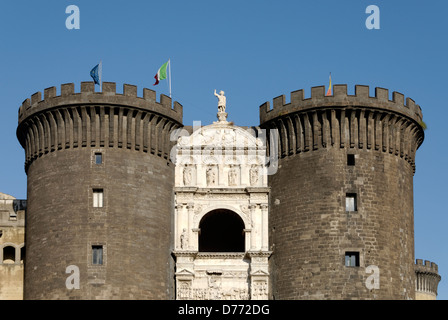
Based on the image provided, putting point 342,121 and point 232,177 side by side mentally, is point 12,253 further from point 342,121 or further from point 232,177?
point 342,121

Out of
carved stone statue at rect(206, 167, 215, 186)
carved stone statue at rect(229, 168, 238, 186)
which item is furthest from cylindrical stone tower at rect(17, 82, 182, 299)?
carved stone statue at rect(229, 168, 238, 186)

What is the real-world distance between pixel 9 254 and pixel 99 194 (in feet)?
22.1

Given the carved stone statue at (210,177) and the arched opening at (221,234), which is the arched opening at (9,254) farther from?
the carved stone statue at (210,177)

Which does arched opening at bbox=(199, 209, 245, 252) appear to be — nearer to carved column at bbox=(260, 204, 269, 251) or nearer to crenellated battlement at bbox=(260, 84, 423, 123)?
carved column at bbox=(260, 204, 269, 251)

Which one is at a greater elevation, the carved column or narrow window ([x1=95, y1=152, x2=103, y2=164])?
narrow window ([x1=95, y1=152, x2=103, y2=164])

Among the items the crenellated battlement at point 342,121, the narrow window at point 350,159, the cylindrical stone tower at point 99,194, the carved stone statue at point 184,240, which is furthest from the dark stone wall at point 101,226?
the narrow window at point 350,159

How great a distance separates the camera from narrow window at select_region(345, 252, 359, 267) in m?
70.8

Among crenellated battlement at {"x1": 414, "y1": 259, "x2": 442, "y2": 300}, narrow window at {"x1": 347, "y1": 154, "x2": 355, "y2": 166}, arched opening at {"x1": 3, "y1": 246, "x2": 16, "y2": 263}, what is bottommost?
crenellated battlement at {"x1": 414, "y1": 259, "x2": 442, "y2": 300}

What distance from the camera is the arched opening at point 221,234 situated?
75312 mm

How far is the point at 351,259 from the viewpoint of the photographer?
7088cm

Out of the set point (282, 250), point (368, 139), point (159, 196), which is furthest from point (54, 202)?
point (368, 139)

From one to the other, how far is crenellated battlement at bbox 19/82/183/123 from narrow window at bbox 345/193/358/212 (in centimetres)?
1026

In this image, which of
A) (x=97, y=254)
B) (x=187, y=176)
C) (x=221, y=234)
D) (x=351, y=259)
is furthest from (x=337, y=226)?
(x=97, y=254)
